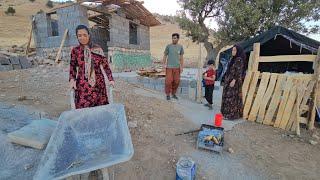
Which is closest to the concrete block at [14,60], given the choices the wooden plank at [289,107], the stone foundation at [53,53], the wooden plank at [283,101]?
the stone foundation at [53,53]

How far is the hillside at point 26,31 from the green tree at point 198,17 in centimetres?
441

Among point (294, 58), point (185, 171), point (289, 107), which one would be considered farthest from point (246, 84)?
point (185, 171)

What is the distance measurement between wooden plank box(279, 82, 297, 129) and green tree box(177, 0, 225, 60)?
1284cm

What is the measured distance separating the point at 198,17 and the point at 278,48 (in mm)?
8851

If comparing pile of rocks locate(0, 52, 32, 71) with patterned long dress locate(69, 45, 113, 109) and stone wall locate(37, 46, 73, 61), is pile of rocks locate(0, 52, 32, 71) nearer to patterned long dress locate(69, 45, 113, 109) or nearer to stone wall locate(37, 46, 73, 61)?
stone wall locate(37, 46, 73, 61)

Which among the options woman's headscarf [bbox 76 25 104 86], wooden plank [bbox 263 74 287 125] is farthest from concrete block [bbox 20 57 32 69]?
wooden plank [bbox 263 74 287 125]

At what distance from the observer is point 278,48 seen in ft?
32.1

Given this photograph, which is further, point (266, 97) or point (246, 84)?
point (246, 84)

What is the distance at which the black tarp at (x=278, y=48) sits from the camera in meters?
7.16

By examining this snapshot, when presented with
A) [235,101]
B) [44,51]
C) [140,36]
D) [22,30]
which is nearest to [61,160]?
[235,101]

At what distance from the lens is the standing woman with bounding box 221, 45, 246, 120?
16.9 feet

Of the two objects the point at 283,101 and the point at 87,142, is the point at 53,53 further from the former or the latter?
the point at 87,142

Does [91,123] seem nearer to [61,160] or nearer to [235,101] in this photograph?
[61,160]

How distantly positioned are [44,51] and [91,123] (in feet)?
40.5
